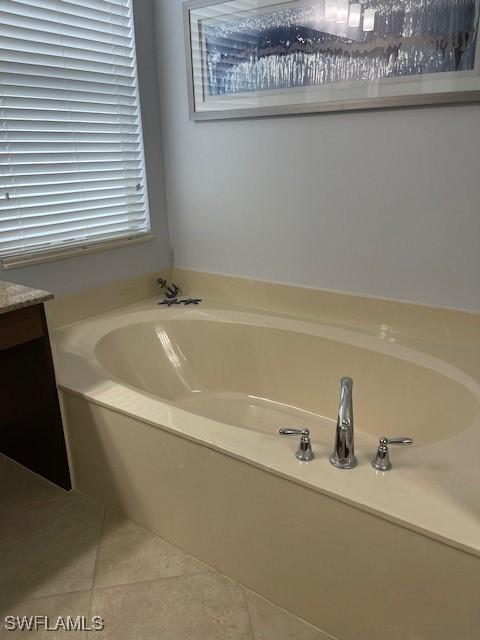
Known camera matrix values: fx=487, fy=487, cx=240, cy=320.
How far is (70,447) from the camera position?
1.84 meters

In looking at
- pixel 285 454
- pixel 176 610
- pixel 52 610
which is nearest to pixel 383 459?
pixel 285 454

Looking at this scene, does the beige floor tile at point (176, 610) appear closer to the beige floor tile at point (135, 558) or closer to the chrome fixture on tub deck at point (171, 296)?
the beige floor tile at point (135, 558)

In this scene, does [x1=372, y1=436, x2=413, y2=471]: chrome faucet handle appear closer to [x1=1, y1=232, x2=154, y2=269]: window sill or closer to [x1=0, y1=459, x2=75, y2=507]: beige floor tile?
[x1=0, y1=459, x2=75, y2=507]: beige floor tile

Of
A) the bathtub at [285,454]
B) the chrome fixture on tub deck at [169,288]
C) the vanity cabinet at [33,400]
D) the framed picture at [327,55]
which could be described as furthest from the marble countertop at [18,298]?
the framed picture at [327,55]

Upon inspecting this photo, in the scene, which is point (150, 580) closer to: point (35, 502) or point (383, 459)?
point (35, 502)

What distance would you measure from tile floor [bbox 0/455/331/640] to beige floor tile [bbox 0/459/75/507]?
0.08ft

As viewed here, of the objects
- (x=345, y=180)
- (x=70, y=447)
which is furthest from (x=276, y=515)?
(x=345, y=180)

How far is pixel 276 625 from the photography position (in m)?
1.35

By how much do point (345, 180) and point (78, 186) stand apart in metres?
1.18

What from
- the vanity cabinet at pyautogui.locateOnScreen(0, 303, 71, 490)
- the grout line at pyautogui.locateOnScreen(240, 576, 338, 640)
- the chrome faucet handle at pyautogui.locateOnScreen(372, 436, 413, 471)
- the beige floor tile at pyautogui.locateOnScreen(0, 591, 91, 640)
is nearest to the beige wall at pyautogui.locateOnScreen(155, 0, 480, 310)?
the chrome faucet handle at pyautogui.locateOnScreen(372, 436, 413, 471)

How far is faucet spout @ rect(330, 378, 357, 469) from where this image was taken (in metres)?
1.22

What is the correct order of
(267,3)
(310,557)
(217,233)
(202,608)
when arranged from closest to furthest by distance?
1. (310,557)
2. (202,608)
3. (267,3)
4. (217,233)

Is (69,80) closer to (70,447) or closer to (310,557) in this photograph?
(70,447)

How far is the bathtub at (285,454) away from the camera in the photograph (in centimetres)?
112
